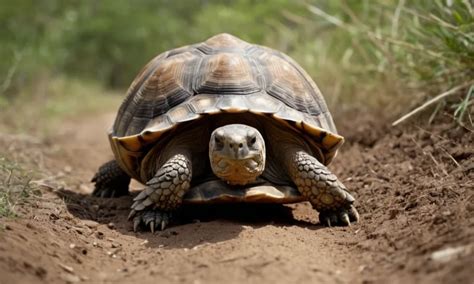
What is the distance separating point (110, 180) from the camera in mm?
5141

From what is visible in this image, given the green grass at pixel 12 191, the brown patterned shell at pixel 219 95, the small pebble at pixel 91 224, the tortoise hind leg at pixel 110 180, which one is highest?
the brown patterned shell at pixel 219 95

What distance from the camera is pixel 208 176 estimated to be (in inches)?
162

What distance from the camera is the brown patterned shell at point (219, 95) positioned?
4.04 metres

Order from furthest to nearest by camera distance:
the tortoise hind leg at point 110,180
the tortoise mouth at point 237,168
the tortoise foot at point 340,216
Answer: the tortoise hind leg at point 110,180 → the tortoise foot at point 340,216 → the tortoise mouth at point 237,168

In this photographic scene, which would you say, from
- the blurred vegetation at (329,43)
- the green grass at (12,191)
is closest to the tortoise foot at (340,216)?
the blurred vegetation at (329,43)

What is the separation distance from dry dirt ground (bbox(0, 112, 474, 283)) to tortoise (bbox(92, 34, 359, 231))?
0.19 m

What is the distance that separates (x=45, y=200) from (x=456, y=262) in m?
2.86

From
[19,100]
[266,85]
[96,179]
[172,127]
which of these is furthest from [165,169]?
[19,100]

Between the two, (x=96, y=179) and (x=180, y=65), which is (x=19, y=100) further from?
(x=180, y=65)

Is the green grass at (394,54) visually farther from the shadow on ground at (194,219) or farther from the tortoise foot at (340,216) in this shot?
the shadow on ground at (194,219)

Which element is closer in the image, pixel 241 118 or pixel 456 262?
pixel 456 262

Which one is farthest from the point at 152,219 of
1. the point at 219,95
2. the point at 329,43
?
the point at 329,43

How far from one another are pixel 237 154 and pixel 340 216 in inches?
33.3

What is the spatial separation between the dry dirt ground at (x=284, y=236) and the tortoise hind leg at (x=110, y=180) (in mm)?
142
